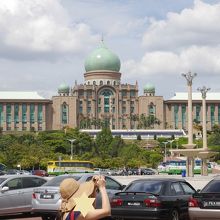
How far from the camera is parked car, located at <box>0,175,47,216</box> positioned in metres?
18.8

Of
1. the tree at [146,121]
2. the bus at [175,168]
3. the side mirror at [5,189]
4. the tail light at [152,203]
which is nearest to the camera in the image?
the tail light at [152,203]

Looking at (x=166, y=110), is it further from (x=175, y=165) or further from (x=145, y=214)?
(x=145, y=214)

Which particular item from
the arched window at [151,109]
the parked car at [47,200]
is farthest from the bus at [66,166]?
the arched window at [151,109]

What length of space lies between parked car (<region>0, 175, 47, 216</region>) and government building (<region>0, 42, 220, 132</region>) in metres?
139

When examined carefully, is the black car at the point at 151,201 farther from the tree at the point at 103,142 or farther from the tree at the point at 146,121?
the tree at the point at 146,121

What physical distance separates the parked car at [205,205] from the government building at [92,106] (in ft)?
477

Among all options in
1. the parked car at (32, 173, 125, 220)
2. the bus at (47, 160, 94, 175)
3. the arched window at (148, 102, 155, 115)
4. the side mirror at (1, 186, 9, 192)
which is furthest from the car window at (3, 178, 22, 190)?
the arched window at (148, 102, 155, 115)

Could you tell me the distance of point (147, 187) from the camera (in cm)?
1616

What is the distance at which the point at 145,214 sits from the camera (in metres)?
15.4

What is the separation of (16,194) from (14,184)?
53 centimetres

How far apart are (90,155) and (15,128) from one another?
221 feet

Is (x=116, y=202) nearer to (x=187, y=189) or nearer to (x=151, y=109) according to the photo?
(x=187, y=189)

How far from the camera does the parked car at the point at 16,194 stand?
18.8 metres

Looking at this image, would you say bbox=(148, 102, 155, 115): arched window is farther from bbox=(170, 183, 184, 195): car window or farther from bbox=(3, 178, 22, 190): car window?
bbox=(170, 183, 184, 195): car window
